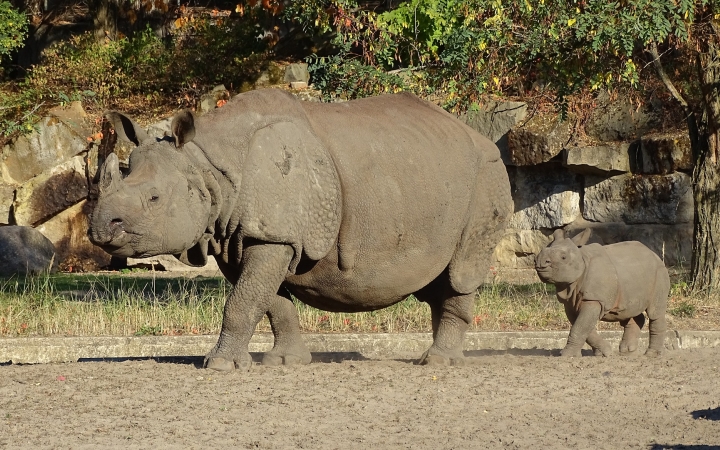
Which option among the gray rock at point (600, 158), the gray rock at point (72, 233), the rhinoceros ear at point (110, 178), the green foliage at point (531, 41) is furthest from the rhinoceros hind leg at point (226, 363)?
the gray rock at point (72, 233)

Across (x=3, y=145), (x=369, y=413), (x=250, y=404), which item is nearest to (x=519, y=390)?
(x=369, y=413)

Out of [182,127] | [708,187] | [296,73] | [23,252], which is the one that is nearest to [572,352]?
[182,127]

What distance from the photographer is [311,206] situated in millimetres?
7227

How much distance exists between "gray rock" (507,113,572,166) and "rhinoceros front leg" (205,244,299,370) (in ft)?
30.1

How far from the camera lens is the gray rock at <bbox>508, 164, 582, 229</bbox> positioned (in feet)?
52.5

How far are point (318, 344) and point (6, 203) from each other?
32.7 ft

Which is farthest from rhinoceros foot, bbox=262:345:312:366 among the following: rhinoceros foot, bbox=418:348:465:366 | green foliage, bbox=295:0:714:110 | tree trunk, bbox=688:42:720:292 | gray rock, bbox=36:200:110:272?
gray rock, bbox=36:200:110:272

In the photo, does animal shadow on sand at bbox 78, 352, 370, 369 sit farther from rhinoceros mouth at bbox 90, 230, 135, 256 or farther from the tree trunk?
the tree trunk

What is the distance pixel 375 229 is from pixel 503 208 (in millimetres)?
1231

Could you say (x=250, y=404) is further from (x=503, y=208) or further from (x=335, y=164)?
(x=503, y=208)

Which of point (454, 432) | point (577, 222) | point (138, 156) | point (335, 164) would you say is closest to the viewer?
point (454, 432)

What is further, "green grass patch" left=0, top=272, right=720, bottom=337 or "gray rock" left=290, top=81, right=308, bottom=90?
"gray rock" left=290, top=81, right=308, bottom=90

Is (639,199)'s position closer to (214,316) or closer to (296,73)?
(296,73)

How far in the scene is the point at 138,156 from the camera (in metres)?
7.00
